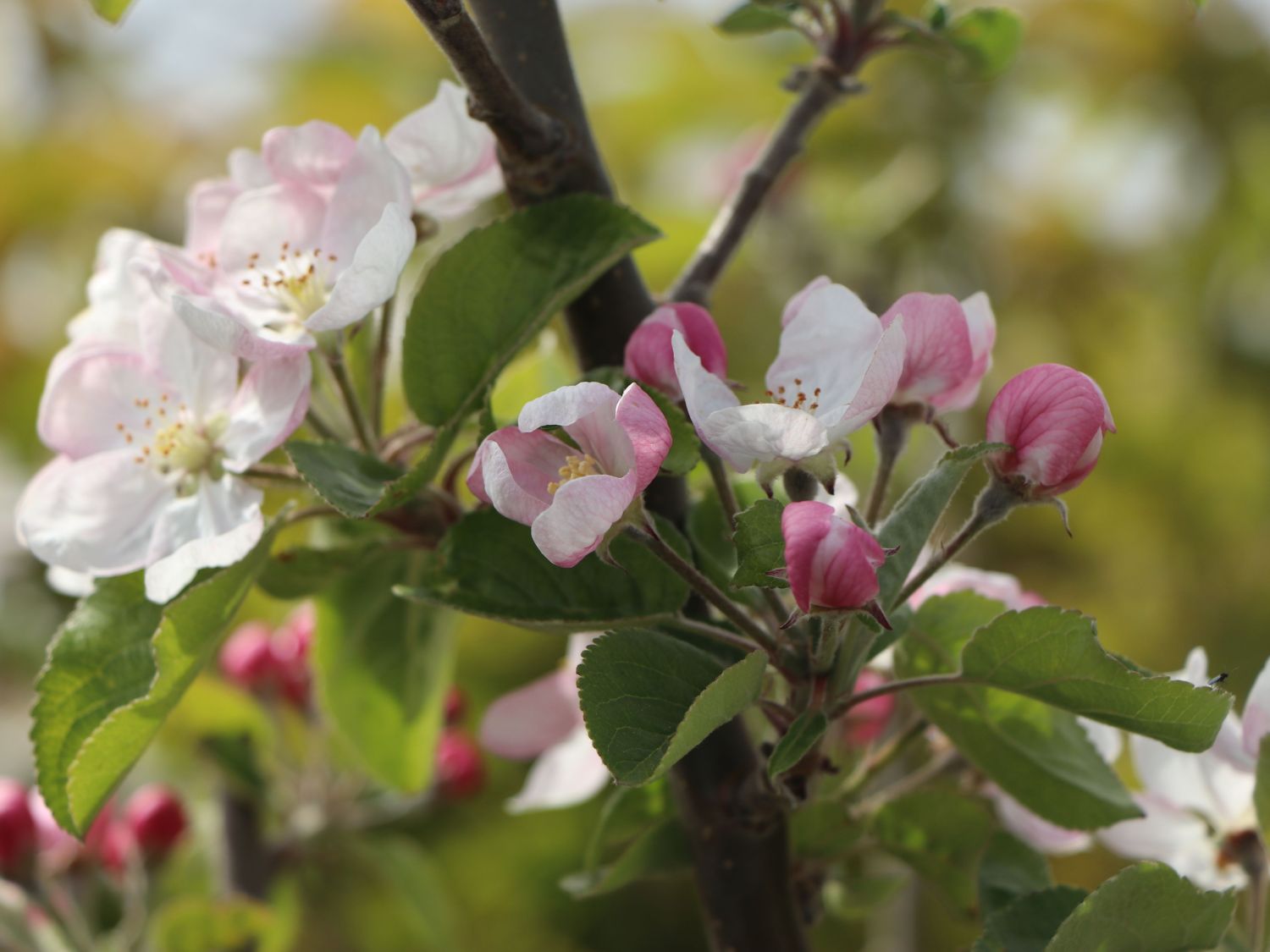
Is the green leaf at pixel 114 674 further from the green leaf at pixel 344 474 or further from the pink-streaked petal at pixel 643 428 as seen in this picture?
the pink-streaked petal at pixel 643 428

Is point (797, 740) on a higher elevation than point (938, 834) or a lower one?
higher

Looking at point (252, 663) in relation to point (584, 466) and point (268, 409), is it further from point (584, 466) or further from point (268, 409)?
point (584, 466)

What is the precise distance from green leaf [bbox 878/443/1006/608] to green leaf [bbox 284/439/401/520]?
239 mm

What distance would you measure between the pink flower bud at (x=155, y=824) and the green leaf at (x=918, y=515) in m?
0.87

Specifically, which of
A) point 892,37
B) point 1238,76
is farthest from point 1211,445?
point 892,37

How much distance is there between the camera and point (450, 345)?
0.73 m

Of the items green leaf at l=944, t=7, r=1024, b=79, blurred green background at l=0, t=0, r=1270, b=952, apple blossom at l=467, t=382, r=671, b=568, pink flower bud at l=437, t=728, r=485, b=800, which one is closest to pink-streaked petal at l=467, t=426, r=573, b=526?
apple blossom at l=467, t=382, r=671, b=568

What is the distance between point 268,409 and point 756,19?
0.45m

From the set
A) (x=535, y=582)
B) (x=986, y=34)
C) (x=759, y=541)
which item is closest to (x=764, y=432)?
(x=759, y=541)

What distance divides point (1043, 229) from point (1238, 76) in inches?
23.6

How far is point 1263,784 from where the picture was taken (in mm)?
679

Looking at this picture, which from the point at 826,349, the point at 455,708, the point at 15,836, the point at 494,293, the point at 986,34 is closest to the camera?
the point at 826,349

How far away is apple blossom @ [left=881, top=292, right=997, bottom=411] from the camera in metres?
0.61

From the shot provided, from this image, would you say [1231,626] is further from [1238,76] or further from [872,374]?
[872,374]
